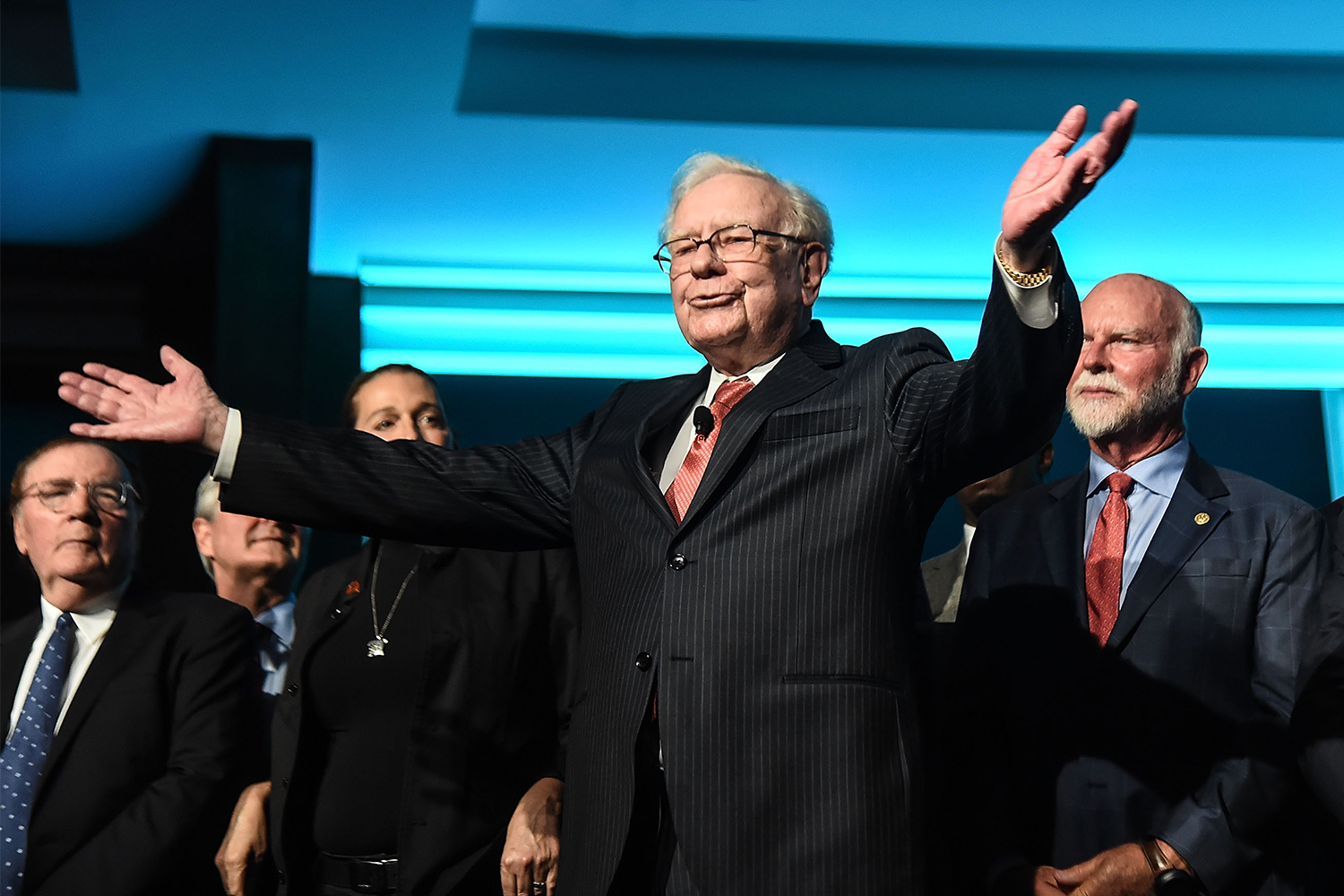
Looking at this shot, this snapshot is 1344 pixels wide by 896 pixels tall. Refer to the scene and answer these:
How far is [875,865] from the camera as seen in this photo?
56.1 inches

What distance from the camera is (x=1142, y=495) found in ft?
7.13

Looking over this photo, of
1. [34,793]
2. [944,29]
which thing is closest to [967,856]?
[34,793]

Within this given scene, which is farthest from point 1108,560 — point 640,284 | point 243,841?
point 640,284

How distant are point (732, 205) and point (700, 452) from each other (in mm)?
362

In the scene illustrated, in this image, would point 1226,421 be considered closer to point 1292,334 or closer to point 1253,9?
point 1292,334

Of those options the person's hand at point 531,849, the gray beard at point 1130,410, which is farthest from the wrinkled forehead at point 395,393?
the gray beard at point 1130,410

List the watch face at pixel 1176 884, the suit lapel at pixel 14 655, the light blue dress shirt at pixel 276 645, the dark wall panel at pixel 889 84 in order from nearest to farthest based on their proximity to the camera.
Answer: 1. the watch face at pixel 1176 884
2. the suit lapel at pixel 14 655
3. the light blue dress shirt at pixel 276 645
4. the dark wall panel at pixel 889 84

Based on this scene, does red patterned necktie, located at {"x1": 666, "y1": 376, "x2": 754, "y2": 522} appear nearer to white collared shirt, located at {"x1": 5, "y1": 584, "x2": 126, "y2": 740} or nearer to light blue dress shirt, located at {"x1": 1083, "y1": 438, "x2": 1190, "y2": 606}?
light blue dress shirt, located at {"x1": 1083, "y1": 438, "x2": 1190, "y2": 606}

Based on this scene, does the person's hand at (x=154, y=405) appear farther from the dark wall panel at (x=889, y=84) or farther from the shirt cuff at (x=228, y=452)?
the dark wall panel at (x=889, y=84)

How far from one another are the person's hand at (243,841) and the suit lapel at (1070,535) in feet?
4.66

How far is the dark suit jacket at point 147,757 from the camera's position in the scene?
222 cm

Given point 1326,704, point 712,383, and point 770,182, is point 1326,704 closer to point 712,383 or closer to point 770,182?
point 712,383

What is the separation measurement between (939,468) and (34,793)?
175 cm

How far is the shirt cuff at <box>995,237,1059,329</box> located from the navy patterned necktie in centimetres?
193
